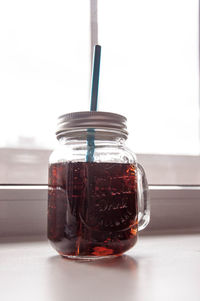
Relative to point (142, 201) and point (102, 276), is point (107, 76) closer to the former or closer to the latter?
point (142, 201)

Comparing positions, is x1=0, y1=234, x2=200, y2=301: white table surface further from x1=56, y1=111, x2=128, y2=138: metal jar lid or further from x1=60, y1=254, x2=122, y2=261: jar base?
x1=56, y1=111, x2=128, y2=138: metal jar lid

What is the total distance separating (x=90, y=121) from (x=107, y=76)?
1.87 ft

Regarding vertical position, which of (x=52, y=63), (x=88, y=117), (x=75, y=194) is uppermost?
(x=52, y=63)

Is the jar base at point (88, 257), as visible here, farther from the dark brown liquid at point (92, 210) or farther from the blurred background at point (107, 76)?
the blurred background at point (107, 76)

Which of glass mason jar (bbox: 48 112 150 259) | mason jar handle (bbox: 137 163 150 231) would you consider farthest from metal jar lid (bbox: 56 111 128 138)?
mason jar handle (bbox: 137 163 150 231)

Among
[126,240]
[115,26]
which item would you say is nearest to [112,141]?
[126,240]

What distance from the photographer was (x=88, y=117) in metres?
0.50

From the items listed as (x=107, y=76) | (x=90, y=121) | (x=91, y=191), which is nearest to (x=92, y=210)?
(x=91, y=191)

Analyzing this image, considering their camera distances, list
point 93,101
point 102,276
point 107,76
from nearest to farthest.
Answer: point 102,276, point 93,101, point 107,76

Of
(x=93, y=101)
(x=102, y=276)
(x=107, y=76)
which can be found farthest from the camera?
(x=107, y=76)

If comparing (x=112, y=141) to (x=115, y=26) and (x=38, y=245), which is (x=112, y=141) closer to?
(x=38, y=245)

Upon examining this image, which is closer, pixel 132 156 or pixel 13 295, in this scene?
pixel 13 295

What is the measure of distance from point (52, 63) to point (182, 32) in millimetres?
513

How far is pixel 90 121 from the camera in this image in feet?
1.65
